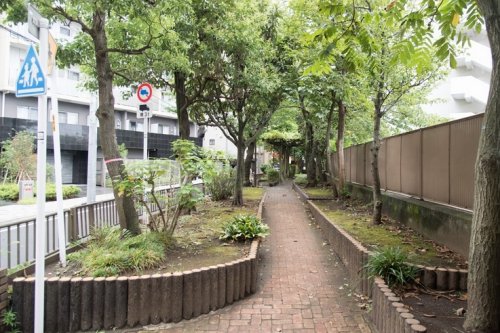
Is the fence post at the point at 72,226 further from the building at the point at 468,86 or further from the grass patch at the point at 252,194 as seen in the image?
the building at the point at 468,86

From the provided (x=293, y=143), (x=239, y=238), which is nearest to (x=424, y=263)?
(x=239, y=238)

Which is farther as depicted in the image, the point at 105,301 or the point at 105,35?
the point at 105,35

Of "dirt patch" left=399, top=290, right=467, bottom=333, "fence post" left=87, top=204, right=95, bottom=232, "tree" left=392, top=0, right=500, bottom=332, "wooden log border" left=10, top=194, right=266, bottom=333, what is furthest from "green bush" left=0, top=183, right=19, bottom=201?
"tree" left=392, top=0, right=500, bottom=332

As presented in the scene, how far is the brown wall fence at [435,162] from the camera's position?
6258 millimetres

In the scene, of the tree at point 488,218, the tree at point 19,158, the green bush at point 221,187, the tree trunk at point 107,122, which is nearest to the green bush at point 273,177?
the green bush at point 221,187

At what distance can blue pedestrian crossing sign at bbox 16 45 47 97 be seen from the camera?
3835 millimetres

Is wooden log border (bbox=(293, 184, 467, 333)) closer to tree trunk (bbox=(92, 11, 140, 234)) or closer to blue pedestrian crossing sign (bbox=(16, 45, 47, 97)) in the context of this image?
tree trunk (bbox=(92, 11, 140, 234))

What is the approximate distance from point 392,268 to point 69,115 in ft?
88.7

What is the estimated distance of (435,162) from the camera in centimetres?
763

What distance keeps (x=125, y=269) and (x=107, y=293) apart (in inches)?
21.4

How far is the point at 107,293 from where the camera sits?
14.5ft

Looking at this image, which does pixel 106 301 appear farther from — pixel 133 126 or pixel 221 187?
pixel 133 126

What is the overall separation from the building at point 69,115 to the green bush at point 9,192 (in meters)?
3.88

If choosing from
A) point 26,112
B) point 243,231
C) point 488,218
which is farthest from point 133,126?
point 488,218
